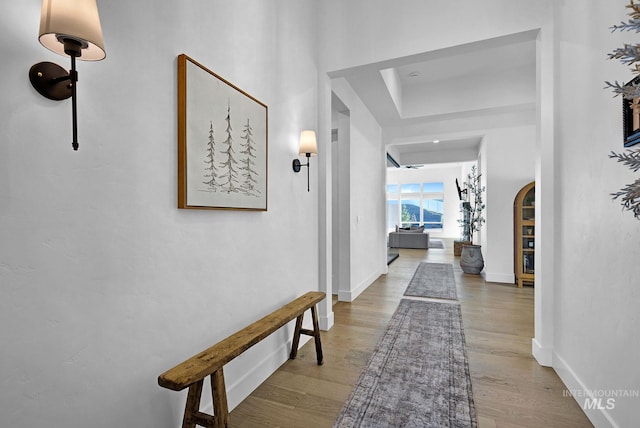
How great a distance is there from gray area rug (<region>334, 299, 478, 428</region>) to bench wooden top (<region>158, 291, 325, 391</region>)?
2.18 feet

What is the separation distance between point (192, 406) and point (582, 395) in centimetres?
226

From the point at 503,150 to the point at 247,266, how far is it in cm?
490

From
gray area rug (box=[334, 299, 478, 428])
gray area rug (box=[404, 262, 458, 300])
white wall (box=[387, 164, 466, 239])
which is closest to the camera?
gray area rug (box=[334, 299, 478, 428])

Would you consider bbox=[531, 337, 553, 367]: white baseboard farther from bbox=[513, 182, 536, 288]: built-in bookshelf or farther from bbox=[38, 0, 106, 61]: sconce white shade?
bbox=[38, 0, 106, 61]: sconce white shade

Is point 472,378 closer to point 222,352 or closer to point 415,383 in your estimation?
point 415,383

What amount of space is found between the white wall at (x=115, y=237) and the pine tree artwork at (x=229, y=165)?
0.56 ft

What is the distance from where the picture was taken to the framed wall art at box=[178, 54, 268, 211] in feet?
5.04

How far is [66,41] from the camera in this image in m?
0.94

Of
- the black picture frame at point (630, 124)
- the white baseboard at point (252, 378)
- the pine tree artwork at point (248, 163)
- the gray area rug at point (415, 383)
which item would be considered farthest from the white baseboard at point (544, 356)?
the pine tree artwork at point (248, 163)

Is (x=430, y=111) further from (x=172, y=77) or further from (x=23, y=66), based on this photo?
(x=23, y=66)

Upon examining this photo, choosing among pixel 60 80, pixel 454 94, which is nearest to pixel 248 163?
pixel 60 80

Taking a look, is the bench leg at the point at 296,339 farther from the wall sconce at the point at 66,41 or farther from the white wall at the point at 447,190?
the white wall at the point at 447,190

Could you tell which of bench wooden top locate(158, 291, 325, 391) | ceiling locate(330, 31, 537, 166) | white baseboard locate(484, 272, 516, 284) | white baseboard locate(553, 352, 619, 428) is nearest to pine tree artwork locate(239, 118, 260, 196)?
bench wooden top locate(158, 291, 325, 391)

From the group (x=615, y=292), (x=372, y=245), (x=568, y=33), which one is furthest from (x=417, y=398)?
(x=372, y=245)
